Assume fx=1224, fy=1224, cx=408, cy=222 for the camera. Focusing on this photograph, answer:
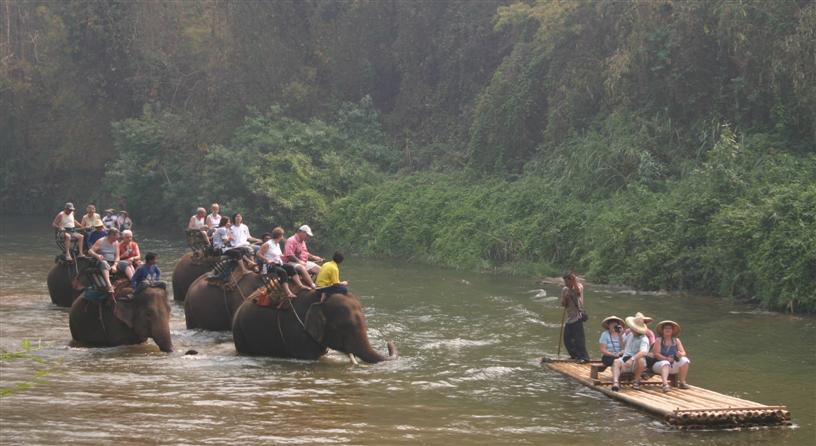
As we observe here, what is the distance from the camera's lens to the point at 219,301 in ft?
68.3

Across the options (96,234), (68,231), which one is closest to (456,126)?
(68,231)

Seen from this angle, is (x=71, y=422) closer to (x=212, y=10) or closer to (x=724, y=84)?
(x=724, y=84)

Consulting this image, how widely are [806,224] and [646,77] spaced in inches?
414

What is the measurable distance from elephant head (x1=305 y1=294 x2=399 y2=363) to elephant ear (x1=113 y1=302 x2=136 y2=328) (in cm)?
285

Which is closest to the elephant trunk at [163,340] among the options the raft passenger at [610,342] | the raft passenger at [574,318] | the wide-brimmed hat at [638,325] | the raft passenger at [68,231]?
the raft passenger at [68,231]

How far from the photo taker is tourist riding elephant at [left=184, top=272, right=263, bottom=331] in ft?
67.9

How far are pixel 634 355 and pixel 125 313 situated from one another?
7695mm

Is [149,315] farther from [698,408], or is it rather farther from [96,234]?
[698,408]

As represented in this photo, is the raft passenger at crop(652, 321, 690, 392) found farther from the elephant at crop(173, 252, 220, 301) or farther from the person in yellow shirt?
the elephant at crop(173, 252, 220, 301)

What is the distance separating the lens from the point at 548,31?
39.6 metres

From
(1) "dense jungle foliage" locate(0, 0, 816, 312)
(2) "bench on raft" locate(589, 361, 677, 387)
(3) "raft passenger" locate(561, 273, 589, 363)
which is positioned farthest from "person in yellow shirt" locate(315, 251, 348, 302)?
(1) "dense jungle foliage" locate(0, 0, 816, 312)

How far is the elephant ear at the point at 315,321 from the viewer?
17.4 m

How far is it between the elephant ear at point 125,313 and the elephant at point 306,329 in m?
1.55

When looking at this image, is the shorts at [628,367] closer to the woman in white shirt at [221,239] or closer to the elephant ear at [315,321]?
the elephant ear at [315,321]
